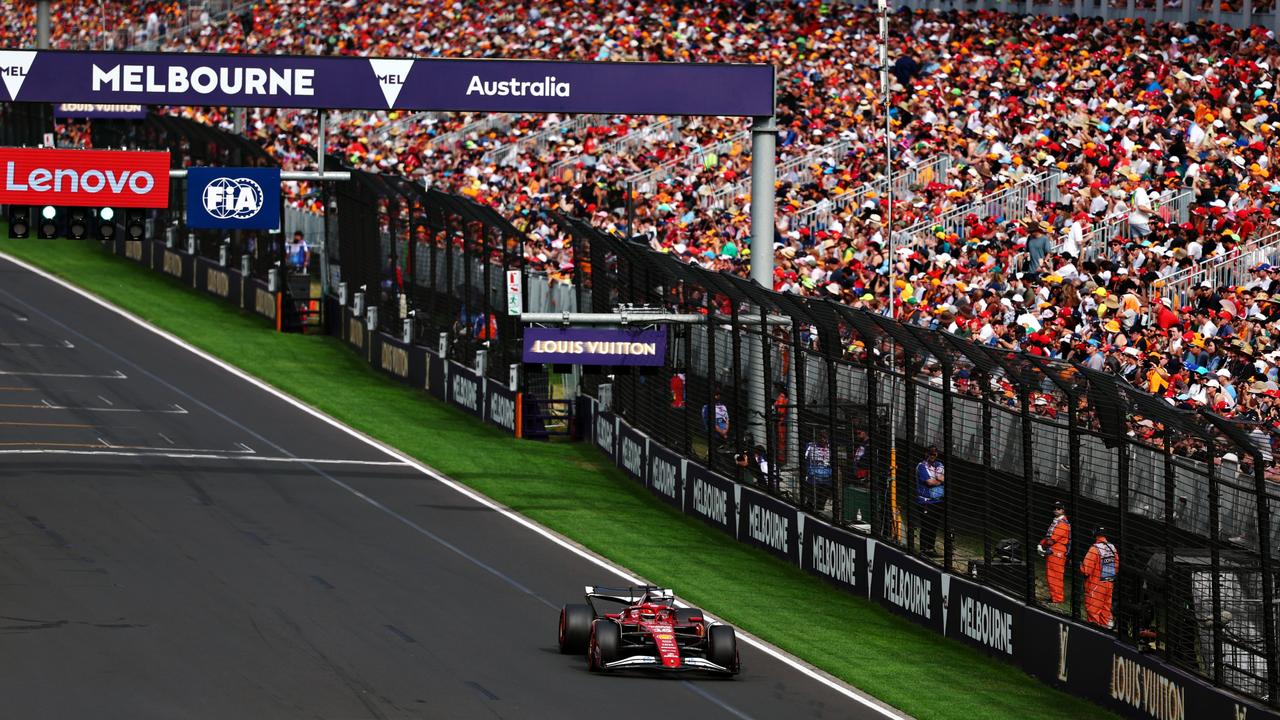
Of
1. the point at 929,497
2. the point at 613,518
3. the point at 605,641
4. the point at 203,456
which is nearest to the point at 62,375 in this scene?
the point at 203,456

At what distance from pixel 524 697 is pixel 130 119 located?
40.0 meters

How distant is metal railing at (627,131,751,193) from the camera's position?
153 ft

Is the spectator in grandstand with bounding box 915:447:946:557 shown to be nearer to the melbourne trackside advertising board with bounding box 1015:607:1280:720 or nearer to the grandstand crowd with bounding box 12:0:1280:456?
the melbourne trackside advertising board with bounding box 1015:607:1280:720

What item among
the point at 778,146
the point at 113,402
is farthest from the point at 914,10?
the point at 113,402

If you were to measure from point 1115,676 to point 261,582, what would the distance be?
1029 cm

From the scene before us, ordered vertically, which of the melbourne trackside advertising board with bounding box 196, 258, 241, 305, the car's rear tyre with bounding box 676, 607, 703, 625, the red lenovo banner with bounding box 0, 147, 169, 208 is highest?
the red lenovo banner with bounding box 0, 147, 169, 208

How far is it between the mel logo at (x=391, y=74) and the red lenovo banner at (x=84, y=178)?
3.34 meters

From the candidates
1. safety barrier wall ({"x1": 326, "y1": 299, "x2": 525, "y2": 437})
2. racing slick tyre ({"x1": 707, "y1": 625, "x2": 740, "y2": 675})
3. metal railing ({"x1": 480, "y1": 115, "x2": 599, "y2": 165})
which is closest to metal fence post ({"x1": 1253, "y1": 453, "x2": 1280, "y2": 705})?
racing slick tyre ({"x1": 707, "y1": 625, "x2": 740, "y2": 675})

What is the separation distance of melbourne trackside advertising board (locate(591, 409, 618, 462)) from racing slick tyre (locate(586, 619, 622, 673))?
15.1 meters

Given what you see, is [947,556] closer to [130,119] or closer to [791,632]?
[791,632]

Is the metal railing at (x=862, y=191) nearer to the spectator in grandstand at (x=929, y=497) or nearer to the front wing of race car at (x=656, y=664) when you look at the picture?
the spectator in grandstand at (x=929, y=497)

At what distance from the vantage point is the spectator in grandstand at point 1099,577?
21.5m

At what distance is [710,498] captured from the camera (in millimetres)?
32094

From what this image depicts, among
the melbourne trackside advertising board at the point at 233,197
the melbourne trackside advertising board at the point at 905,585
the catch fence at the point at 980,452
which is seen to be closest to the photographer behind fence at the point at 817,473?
the catch fence at the point at 980,452
